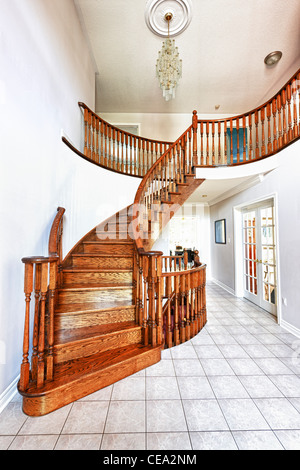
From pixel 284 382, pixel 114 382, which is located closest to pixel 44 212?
pixel 114 382

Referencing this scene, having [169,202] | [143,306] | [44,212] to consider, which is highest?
[169,202]

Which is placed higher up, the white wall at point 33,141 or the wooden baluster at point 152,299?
the white wall at point 33,141

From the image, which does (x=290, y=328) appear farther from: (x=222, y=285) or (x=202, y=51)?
(x=202, y=51)

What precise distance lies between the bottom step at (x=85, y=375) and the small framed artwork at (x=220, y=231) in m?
4.31

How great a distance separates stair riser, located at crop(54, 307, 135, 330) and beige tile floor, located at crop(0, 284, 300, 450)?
21.6 inches

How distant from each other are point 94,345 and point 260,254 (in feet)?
11.8

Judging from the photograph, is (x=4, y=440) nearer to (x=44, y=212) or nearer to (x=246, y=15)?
(x=44, y=212)

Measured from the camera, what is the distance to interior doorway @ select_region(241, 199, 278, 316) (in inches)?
144

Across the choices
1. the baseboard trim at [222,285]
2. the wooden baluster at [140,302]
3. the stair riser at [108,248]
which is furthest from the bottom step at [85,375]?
the baseboard trim at [222,285]

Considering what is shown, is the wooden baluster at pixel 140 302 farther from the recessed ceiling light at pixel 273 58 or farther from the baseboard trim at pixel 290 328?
the recessed ceiling light at pixel 273 58

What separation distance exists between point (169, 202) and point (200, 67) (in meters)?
3.18

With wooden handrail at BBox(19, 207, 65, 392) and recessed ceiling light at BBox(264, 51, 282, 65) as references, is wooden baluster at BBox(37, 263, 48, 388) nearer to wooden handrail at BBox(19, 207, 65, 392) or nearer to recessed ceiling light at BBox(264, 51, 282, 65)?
wooden handrail at BBox(19, 207, 65, 392)

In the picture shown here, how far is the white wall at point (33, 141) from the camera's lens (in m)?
1.58

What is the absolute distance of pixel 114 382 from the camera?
1748mm
